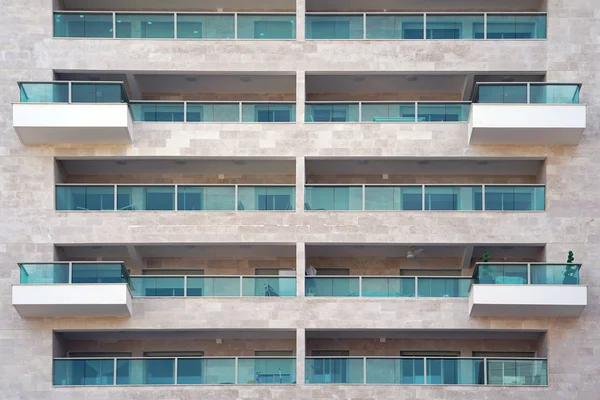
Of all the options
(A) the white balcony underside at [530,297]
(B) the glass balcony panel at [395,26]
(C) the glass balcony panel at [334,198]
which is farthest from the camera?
(B) the glass balcony panel at [395,26]

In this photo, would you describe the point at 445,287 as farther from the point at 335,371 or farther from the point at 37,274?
the point at 37,274

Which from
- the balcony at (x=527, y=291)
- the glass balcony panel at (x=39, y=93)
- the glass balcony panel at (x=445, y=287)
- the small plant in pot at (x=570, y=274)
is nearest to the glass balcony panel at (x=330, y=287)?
the glass balcony panel at (x=445, y=287)

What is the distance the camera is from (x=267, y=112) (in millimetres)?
50531

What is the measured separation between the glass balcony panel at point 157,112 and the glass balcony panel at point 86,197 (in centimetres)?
255

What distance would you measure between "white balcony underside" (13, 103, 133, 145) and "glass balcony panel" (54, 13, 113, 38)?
302 cm

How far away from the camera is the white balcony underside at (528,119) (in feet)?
161

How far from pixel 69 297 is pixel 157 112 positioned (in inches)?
272

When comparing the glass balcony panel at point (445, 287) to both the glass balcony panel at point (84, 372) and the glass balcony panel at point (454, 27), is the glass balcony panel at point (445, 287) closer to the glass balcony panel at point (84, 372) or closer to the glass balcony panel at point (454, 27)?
the glass balcony panel at point (454, 27)

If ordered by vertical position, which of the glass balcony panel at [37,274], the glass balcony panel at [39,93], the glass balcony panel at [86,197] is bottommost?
the glass balcony panel at [37,274]

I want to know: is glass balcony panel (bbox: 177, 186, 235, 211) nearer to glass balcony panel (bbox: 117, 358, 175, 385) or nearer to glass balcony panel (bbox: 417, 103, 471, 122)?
glass balcony panel (bbox: 117, 358, 175, 385)

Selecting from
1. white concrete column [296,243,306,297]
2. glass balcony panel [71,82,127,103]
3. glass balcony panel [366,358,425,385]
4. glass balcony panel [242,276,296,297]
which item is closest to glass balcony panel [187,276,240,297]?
glass balcony panel [242,276,296,297]

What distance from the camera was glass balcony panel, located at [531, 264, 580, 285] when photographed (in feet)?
159

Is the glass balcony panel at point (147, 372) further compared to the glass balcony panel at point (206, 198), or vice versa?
the glass balcony panel at point (206, 198)

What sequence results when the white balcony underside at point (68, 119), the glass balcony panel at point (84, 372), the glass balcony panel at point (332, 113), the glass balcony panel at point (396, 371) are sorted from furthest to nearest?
the glass balcony panel at point (332, 113) < the white balcony underside at point (68, 119) < the glass balcony panel at point (396, 371) < the glass balcony panel at point (84, 372)
